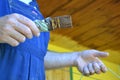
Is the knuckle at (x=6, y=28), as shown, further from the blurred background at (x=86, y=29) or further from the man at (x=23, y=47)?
the blurred background at (x=86, y=29)

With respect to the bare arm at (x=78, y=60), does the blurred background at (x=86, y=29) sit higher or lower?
higher

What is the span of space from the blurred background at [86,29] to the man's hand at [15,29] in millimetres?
1258

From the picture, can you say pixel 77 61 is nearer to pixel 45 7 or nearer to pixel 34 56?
pixel 34 56

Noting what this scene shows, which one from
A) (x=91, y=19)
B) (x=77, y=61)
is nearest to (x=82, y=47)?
(x=91, y=19)

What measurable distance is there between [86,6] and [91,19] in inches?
6.9

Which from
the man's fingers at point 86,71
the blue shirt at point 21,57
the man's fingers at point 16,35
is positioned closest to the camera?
the man's fingers at point 16,35

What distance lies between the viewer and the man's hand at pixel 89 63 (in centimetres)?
88

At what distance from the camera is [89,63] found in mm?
903

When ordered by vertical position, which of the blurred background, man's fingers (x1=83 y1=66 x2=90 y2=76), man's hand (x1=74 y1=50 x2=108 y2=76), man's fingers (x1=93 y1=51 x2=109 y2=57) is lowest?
man's fingers (x1=83 y1=66 x2=90 y2=76)

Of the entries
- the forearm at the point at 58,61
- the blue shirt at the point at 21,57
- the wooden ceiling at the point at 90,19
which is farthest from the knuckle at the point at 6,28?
the wooden ceiling at the point at 90,19

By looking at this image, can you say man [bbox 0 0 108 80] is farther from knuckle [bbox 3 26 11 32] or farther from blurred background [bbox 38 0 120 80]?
blurred background [bbox 38 0 120 80]

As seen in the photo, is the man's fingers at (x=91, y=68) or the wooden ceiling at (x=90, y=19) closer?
the man's fingers at (x=91, y=68)

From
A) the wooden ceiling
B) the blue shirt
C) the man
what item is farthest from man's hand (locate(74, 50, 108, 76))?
the wooden ceiling

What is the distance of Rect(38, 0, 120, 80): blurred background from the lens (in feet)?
6.11
